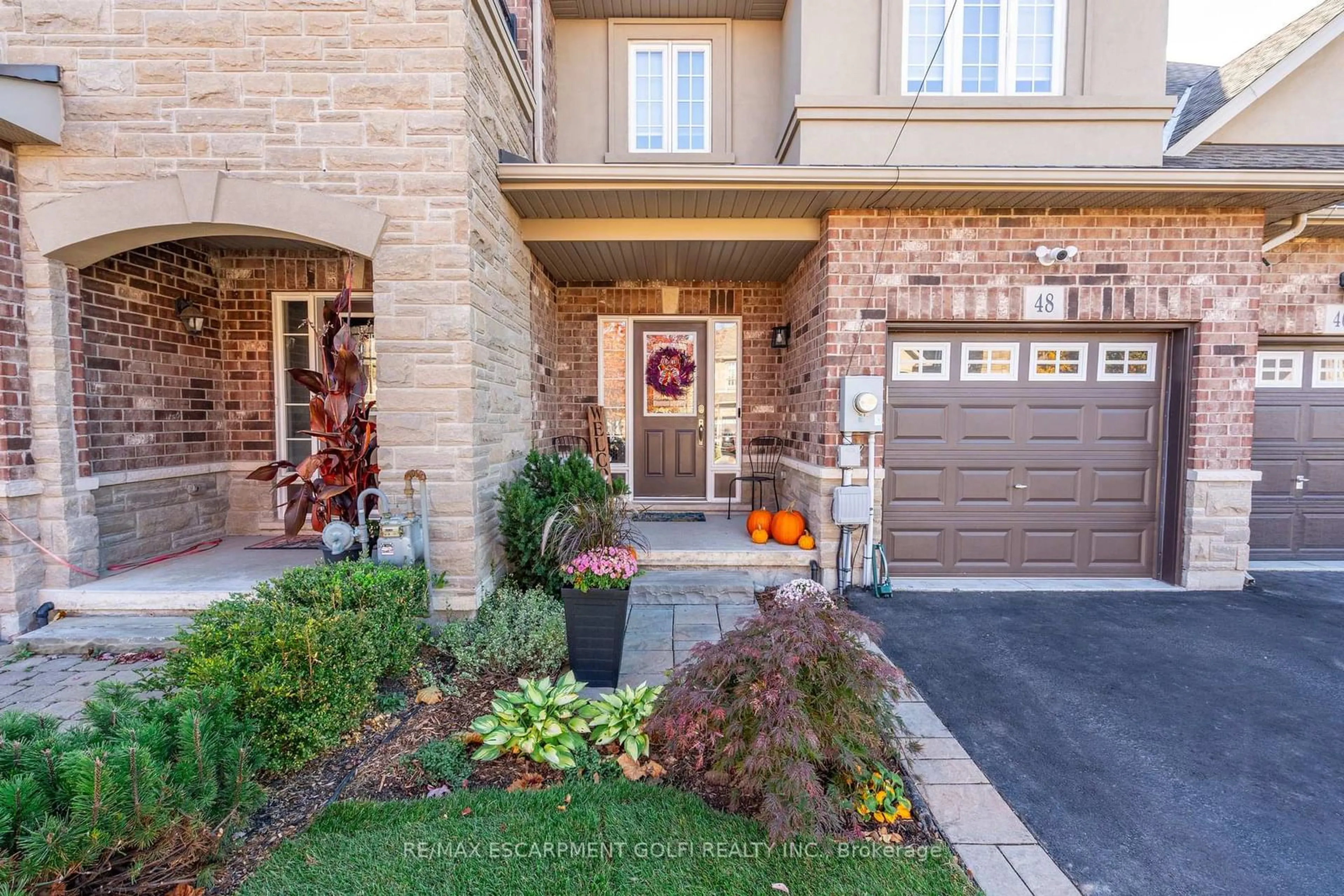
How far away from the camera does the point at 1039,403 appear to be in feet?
15.7

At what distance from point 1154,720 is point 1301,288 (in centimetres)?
517

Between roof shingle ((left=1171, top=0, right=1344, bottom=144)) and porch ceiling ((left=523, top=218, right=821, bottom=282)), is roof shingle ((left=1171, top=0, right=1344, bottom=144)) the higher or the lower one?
the higher one

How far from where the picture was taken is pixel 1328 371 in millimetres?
5262

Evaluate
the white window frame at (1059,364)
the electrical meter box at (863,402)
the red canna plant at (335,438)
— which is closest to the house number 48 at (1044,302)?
the white window frame at (1059,364)

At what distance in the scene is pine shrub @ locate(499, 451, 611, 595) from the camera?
384 cm

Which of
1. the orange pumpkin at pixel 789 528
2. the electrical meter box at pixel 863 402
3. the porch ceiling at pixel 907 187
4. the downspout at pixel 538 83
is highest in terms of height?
the downspout at pixel 538 83

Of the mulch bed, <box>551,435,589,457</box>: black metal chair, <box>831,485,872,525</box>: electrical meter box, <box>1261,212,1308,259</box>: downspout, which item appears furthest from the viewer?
<box>551,435,589,457</box>: black metal chair

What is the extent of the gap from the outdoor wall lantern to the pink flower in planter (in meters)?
4.49

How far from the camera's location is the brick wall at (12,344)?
A: 3.34m

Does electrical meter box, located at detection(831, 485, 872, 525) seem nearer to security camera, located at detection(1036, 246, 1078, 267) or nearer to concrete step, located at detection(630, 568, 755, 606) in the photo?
concrete step, located at detection(630, 568, 755, 606)

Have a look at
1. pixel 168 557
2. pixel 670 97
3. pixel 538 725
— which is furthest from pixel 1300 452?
pixel 168 557

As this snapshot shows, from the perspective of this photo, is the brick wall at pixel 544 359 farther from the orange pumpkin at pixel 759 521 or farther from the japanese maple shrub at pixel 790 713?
the japanese maple shrub at pixel 790 713

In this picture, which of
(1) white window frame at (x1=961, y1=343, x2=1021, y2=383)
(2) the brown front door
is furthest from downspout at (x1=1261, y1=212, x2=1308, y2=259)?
(2) the brown front door

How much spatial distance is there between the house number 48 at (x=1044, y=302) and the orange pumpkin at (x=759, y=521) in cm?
279
